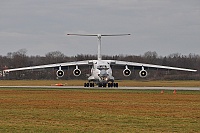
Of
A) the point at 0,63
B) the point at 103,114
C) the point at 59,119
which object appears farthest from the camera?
the point at 0,63

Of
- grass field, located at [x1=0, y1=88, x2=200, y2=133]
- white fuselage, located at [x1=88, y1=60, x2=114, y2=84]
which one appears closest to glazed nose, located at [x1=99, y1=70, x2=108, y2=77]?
white fuselage, located at [x1=88, y1=60, x2=114, y2=84]

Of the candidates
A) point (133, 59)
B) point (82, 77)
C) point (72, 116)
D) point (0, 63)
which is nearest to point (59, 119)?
point (72, 116)

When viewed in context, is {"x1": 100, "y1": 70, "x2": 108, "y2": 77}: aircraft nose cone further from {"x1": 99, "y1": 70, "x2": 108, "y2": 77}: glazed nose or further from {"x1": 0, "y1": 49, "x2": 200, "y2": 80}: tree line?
{"x1": 0, "y1": 49, "x2": 200, "y2": 80}: tree line

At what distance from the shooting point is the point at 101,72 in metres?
54.6

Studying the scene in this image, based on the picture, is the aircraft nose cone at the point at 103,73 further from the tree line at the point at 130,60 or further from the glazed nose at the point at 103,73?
the tree line at the point at 130,60

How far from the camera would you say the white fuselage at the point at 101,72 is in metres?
54.8

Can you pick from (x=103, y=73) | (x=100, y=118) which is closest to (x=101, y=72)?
A: (x=103, y=73)

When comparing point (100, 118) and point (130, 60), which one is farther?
point (130, 60)

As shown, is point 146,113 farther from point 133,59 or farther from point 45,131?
point 133,59

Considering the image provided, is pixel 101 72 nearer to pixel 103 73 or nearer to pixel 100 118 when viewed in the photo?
pixel 103 73

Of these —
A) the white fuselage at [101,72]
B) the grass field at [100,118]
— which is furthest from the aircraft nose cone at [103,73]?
the grass field at [100,118]

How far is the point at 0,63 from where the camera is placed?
394ft

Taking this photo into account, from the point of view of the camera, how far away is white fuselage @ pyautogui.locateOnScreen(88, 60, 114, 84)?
5480 cm

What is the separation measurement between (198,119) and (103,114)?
3878 millimetres
